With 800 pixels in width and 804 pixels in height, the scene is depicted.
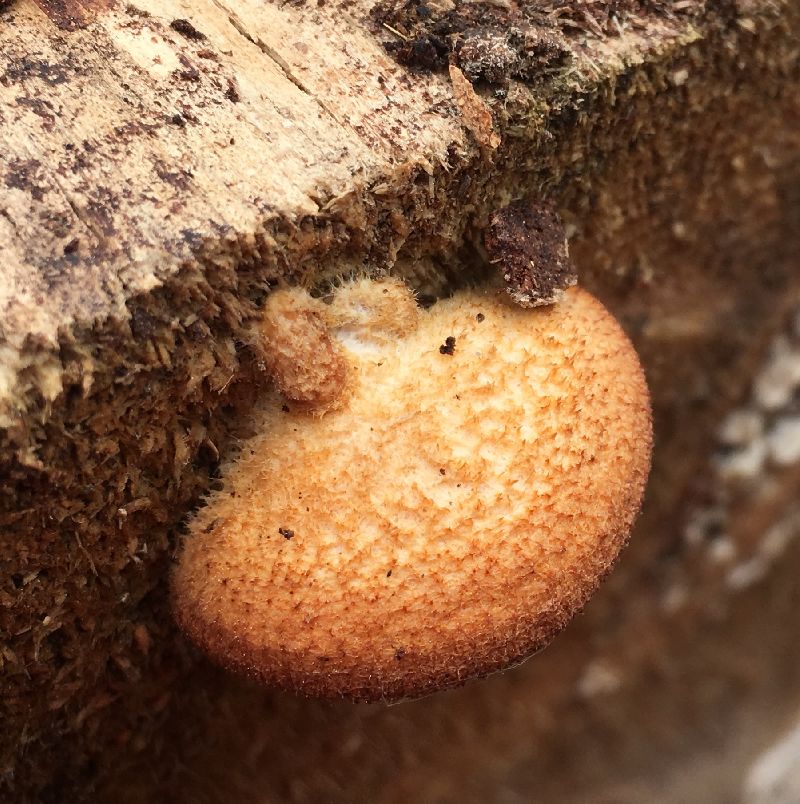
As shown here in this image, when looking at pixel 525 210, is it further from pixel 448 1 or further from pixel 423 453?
pixel 423 453

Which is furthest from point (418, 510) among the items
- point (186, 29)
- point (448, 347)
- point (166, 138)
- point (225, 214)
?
point (186, 29)

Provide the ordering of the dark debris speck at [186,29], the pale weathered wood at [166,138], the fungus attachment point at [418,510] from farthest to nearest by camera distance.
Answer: the dark debris speck at [186,29] < the fungus attachment point at [418,510] < the pale weathered wood at [166,138]

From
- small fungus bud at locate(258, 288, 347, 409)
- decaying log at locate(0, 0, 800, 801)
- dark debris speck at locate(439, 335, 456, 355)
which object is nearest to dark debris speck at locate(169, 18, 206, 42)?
decaying log at locate(0, 0, 800, 801)

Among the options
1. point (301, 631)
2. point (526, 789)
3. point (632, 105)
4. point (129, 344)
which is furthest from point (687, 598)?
point (129, 344)

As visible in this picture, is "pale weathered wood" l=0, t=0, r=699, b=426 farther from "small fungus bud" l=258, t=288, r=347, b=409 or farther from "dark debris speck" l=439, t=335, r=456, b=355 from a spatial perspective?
"dark debris speck" l=439, t=335, r=456, b=355

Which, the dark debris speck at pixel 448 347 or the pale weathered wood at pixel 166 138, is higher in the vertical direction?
the pale weathered wood at pixel 166 138

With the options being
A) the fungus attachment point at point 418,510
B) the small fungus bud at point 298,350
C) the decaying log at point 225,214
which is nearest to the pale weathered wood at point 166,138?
the decaying log at point 225,214

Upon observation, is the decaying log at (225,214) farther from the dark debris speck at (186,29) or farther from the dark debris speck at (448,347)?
the dark debris speck at (448,347)

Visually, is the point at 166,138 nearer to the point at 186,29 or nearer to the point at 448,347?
the point at 186,29
